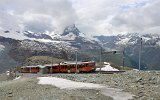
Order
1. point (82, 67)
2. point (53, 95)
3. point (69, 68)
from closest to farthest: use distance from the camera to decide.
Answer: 1. point (53, 95)
2. point (82, 67)
3. point (69, 68)

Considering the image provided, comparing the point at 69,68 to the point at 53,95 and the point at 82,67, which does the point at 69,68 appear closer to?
the point at 82,67

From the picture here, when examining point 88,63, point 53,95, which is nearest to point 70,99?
point 53,95

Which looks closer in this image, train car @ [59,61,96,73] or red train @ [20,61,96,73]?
Answer: train car @ [59,61,96,73]

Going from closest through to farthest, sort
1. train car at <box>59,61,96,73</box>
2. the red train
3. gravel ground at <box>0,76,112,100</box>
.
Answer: gravel ground at <box>0,76,112,100</box> < train car at <box>59,61,96,73</box> < the red train

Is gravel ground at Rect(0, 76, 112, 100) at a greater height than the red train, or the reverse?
the red train

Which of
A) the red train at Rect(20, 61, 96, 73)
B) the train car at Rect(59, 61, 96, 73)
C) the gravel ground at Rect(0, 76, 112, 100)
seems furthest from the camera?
the red train at Rect(20, 61, 96, 73)

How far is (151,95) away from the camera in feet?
136

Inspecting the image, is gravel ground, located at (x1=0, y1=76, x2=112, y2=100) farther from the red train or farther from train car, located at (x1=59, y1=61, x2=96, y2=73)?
the red train

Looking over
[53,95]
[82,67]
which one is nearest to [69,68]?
[82,67]

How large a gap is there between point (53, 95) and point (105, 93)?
699 cm

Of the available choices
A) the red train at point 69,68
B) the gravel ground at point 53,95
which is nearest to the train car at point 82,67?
the red train at point 69,68

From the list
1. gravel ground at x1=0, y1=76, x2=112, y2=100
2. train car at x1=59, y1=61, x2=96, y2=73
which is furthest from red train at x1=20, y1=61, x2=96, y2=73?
gravel ground at x1=0, y1=76, x2=112, y2=100

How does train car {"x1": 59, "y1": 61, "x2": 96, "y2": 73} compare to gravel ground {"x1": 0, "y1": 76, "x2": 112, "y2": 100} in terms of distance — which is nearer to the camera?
gravel ground {"x1": 0, "y1": 76, "x2": 112, "y2": 100}

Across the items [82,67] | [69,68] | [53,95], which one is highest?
[82,67]
